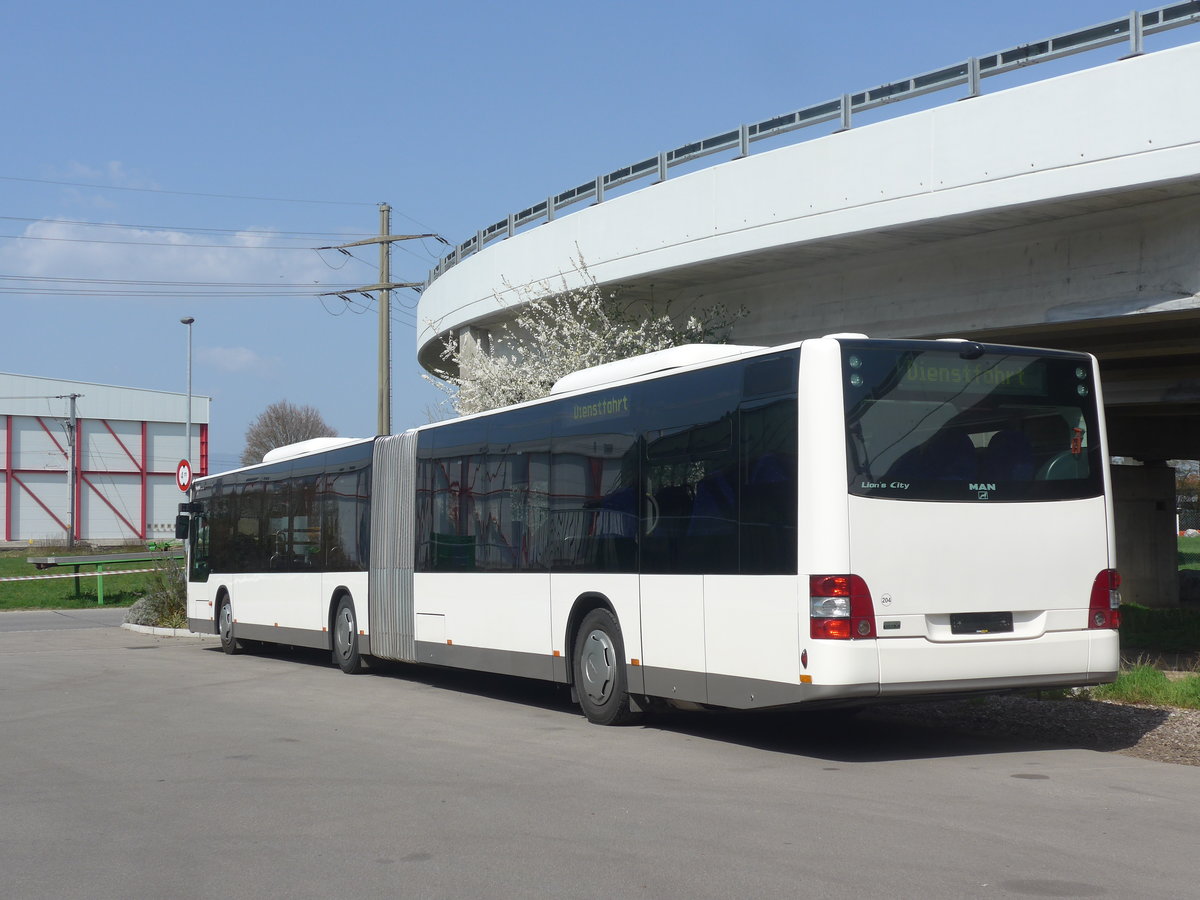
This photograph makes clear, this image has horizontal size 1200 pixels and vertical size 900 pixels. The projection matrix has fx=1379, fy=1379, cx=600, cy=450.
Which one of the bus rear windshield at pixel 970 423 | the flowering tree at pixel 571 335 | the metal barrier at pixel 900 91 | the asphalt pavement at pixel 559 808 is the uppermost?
the metal barrier at pixel 900 91

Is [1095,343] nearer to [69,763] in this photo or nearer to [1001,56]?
[1001,56]

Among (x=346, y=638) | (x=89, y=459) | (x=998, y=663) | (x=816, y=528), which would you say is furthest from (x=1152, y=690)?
(x=89, y=459)

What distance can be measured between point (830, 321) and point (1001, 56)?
4.54 metres

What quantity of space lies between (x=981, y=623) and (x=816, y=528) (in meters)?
1.45

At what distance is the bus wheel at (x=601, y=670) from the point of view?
1190 cm

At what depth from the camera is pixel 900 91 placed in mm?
15891

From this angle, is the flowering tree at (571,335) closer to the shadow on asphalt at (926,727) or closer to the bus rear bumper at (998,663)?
the shadow on asphalt at (926,727)

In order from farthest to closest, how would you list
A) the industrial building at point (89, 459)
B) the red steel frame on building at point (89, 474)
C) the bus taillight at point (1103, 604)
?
the industrial building at point (89, 459), the red steel frame on building at point (89, 474), the bus taillight at point (1103, 604)

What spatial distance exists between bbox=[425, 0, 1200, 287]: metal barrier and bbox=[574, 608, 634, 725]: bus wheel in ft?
24.3

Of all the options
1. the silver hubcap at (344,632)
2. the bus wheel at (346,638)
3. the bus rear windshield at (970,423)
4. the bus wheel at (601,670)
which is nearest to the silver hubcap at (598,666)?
the bus wheel at (601,670)

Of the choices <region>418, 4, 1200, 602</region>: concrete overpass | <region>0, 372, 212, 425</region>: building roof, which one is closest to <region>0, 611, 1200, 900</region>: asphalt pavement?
<region>418, 4, 1200, 602</region>: concrete overpass

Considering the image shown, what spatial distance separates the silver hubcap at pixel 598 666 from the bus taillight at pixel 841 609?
3.05 meters

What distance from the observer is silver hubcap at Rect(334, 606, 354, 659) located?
59.9 ft

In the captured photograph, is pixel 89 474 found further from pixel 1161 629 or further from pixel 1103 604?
pixel 1103 604
